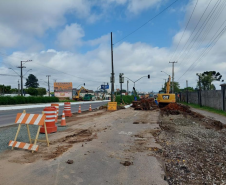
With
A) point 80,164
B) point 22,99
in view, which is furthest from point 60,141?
point 22,99

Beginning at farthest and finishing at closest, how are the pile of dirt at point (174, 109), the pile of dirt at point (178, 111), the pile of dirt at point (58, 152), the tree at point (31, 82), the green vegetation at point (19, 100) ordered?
the tree at point (31, 82) < the green vegetation at point (19, 100) < the pile of dirt at point (174, 109) < the pile of dirt at point (178, 111) < the pile of dirt at point (58, 152)

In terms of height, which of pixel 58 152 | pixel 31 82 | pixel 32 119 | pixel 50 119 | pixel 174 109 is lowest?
pixel 58 152

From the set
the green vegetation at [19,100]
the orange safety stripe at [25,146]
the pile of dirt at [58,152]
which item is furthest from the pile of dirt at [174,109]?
the green vegetation at [19,100]

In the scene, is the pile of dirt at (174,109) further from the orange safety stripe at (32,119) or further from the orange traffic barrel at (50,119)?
the orange safety stripe at (32,119)

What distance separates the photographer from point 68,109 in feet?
56.9

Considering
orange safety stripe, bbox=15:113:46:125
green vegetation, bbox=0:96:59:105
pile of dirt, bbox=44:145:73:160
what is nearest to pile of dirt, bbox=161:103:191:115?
pile of dirt, bbox=44:145:73:160

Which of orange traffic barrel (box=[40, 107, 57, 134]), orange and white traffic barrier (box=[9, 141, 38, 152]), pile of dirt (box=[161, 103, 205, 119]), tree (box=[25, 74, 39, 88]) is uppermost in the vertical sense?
tree (box=[25, 74, 39, 88])

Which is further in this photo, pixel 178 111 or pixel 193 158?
pixel 178 111

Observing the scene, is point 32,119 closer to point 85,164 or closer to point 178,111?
point 85,164

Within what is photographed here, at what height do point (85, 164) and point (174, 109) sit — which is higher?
point (174, 109)

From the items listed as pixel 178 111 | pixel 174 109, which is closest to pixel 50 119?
pixel 178 111

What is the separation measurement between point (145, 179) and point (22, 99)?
148 ft

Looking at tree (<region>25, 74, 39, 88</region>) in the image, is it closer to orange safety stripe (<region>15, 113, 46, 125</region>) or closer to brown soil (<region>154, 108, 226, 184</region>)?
orange safety stripe (<region>15, 113, 46, 125</region>)

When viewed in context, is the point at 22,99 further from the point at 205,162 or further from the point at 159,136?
the point at 205,162
